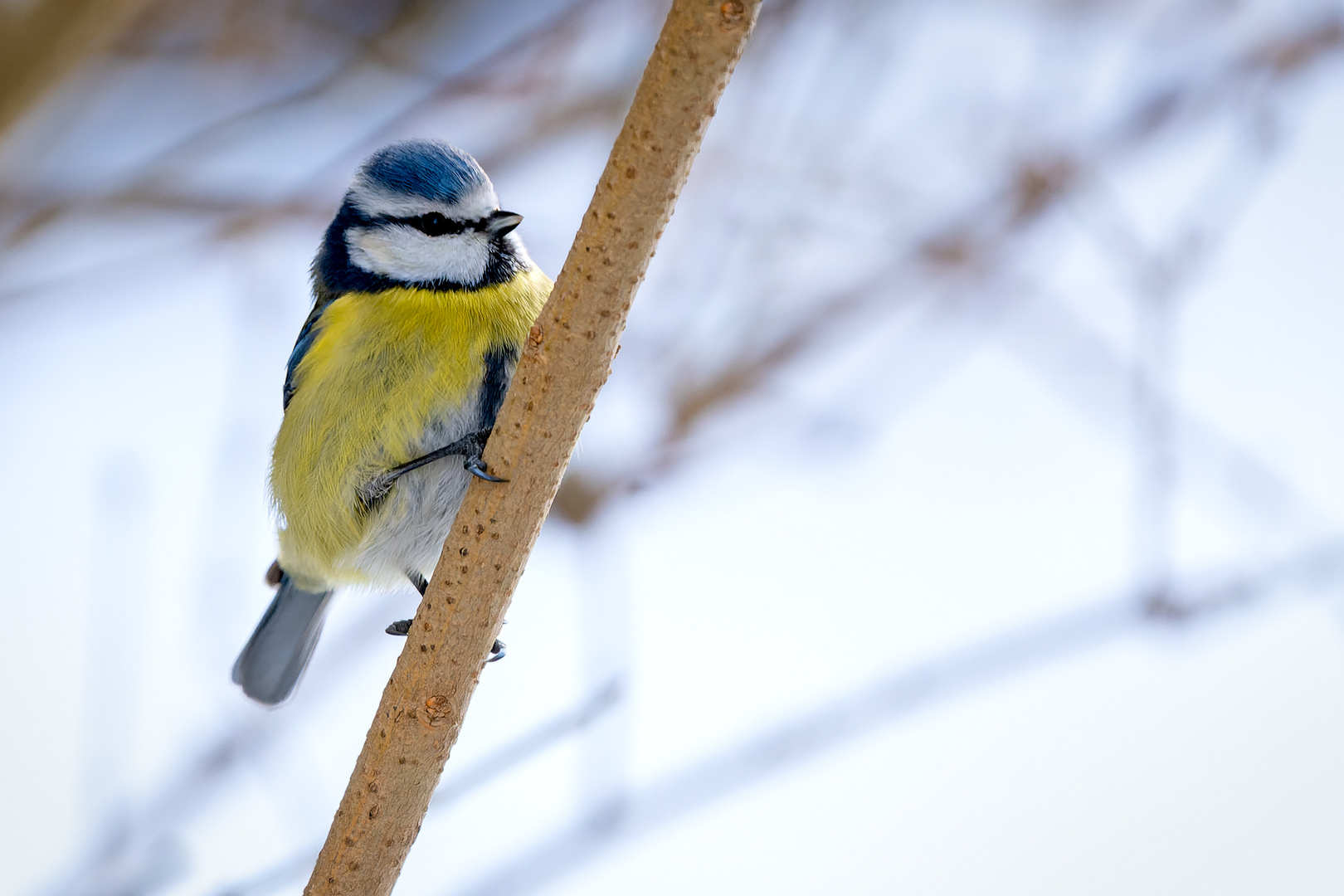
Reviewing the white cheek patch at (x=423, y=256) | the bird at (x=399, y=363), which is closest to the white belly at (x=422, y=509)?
the bird at (x=399, y=363)

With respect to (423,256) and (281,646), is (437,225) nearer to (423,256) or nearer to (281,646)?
(423,256)

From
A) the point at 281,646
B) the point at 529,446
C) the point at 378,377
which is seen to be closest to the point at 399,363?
the point at 378,377

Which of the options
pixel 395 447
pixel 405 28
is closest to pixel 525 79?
pixel 405 28

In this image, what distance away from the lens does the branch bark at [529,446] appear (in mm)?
1129

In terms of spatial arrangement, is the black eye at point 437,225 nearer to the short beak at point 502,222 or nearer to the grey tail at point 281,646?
the short beak at point 502,222

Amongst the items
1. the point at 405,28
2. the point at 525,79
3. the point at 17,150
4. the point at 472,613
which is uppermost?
the point at 405,28

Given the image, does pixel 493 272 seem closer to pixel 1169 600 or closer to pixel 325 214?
pixel 325 214

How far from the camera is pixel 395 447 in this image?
178 cm

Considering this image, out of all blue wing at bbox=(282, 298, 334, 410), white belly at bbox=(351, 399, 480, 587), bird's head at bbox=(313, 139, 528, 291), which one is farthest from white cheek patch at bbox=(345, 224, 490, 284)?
white belly at bbox=(351, 399, 480, 587)

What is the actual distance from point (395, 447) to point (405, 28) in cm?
152

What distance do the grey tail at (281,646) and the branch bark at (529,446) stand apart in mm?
927

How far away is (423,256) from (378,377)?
0.26 metres

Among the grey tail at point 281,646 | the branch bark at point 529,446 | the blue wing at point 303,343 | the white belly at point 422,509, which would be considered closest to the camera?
the branch bark at point 529,446

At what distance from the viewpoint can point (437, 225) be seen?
1.92 meters
